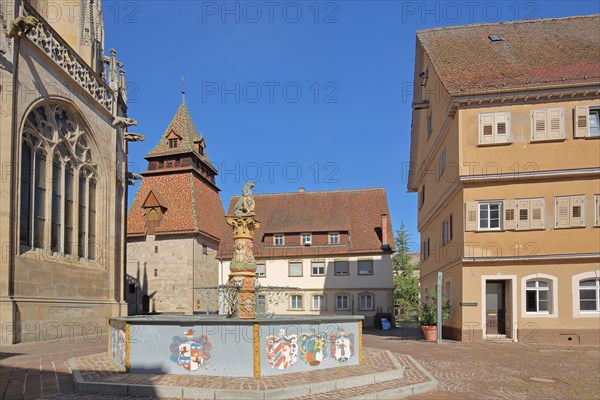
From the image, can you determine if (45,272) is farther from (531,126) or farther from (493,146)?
(531,126)

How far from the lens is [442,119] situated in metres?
23.8

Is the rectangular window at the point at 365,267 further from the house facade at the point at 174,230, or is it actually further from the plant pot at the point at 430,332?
the plant pot at the point at 430,332

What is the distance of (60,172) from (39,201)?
2.02m

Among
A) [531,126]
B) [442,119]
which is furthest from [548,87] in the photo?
[442,119]

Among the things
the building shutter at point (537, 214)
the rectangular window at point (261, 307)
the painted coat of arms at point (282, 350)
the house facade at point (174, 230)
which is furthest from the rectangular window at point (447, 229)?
the house facade at point (174, 230)

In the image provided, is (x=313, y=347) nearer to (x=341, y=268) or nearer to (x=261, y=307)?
(x=261, y=307)

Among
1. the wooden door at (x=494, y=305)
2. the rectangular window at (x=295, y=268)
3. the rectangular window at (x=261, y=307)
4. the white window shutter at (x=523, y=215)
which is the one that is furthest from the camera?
the rectangular window at (x=295, y=268)

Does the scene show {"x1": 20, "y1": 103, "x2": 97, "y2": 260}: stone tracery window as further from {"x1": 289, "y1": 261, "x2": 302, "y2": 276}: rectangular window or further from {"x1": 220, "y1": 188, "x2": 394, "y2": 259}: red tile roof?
{"x1": 220, "y1": 188, "x2": 394, "y2": 259}: red tile roof

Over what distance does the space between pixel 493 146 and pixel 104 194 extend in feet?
54.4

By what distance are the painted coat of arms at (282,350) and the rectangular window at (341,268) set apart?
28.3 metres

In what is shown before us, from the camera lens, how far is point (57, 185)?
19703mm

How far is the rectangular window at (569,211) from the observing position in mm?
19500

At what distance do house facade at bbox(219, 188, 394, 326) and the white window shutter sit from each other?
17842 mm

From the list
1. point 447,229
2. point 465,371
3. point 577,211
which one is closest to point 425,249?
point 447,229
